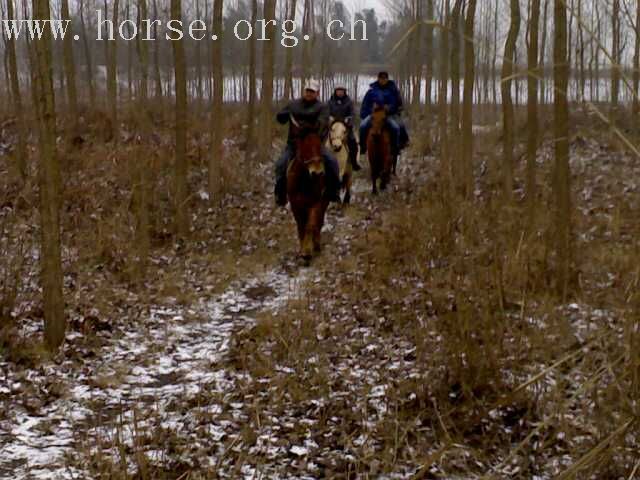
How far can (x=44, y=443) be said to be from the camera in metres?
5.25

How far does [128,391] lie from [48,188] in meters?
2.05

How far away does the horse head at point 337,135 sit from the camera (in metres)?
14.8

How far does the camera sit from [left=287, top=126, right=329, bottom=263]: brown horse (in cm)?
1073

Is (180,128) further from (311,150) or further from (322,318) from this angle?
(322,318)

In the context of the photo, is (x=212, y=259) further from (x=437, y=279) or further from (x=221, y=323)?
(x=437, y=279)

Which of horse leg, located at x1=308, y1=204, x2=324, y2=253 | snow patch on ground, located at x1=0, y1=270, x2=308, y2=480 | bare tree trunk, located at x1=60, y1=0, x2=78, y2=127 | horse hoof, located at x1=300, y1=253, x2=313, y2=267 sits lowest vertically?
snow patch on ground, located at x1=0, y1=270, x2=308, y2=480

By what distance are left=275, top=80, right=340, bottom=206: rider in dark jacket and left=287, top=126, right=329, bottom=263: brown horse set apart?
0.50 ft

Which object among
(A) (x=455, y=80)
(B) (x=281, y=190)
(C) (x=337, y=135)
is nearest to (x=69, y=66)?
(C) (x=337, y=135)

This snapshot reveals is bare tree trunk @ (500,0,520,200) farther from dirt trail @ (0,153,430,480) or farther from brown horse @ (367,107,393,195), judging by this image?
dirt trail @ (0,153,430,480)

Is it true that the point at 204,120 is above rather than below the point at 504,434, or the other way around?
above

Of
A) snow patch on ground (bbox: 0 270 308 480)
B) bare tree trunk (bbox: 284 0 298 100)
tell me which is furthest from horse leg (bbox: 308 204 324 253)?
bare tree trunk (bbox: 284 0 298 100)

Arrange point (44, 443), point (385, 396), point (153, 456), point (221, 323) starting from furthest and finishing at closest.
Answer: point (221, 323)
point (385, 396)
point (44, 443)
point (153, 456)

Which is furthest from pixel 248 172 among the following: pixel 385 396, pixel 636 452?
pixel 636 452

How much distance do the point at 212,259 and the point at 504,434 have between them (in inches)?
265
